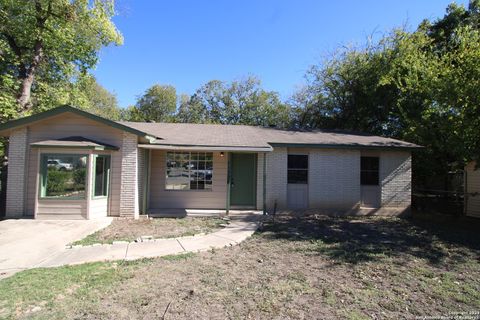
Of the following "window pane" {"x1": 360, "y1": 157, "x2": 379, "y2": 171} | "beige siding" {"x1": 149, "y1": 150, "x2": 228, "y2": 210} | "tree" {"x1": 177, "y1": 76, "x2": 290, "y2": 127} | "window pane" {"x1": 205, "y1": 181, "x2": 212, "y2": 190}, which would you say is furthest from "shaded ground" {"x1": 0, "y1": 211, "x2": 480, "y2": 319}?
"tree" {"x1": 177, "y1": 76, "x2": 290, "y2": 127}

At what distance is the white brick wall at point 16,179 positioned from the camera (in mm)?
9719

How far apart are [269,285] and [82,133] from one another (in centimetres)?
819

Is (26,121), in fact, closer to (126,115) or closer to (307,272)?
(307,272)

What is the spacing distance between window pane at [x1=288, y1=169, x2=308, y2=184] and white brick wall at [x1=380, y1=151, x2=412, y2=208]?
314 centimetres

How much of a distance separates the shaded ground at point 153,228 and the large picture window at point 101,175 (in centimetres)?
104

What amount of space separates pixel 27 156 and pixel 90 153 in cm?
229

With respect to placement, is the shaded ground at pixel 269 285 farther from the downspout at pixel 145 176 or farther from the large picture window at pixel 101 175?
the downspout at pixel 145 176

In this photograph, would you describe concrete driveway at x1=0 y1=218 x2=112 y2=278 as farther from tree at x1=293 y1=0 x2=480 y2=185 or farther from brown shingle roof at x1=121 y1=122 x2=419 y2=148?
tree at x1=293 y1=0 x2=480 y2=185

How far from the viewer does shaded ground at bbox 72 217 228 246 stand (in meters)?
7.70

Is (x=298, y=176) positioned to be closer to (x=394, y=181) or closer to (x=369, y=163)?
(x=369, y=163)

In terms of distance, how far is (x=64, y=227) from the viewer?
8.46m

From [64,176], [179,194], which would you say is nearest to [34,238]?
[64,176]

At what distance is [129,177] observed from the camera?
10.1m

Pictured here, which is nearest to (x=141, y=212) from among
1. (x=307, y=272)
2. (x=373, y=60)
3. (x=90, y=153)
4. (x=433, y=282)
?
(x=90, y=153)
